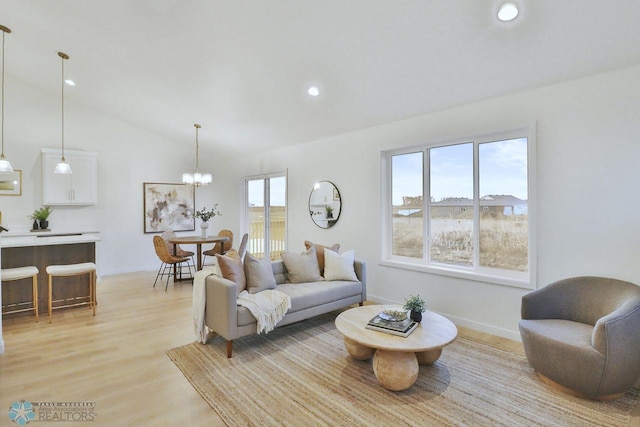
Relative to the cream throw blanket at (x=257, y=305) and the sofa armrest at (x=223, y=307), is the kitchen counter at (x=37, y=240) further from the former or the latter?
the sofa armrest at (x=223, y=307)

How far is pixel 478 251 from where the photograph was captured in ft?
12.0

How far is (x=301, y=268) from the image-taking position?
155 inches

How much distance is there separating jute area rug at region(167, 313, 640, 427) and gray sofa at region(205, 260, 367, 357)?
0.84 feet

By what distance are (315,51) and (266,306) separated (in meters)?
2.49

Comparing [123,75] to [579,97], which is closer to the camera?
[579,97]

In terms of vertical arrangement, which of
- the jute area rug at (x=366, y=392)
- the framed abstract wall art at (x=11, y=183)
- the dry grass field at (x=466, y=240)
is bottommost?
the jute area rug at (x=366, y=392)

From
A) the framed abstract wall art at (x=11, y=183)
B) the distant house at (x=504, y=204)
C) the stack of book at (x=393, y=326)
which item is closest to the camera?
the stack of book at (x=393, y=326)

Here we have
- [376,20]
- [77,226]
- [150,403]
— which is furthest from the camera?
[77,226]

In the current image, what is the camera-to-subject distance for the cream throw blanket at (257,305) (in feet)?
10.0

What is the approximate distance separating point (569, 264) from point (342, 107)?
2.93 metres

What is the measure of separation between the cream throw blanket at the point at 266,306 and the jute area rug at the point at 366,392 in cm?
26

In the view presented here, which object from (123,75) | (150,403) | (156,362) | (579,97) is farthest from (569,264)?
(123,75)

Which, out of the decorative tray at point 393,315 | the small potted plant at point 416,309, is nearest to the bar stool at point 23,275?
the decorative tray at point 393,315

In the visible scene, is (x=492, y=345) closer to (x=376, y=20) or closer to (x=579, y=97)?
(x=579, y=97)
